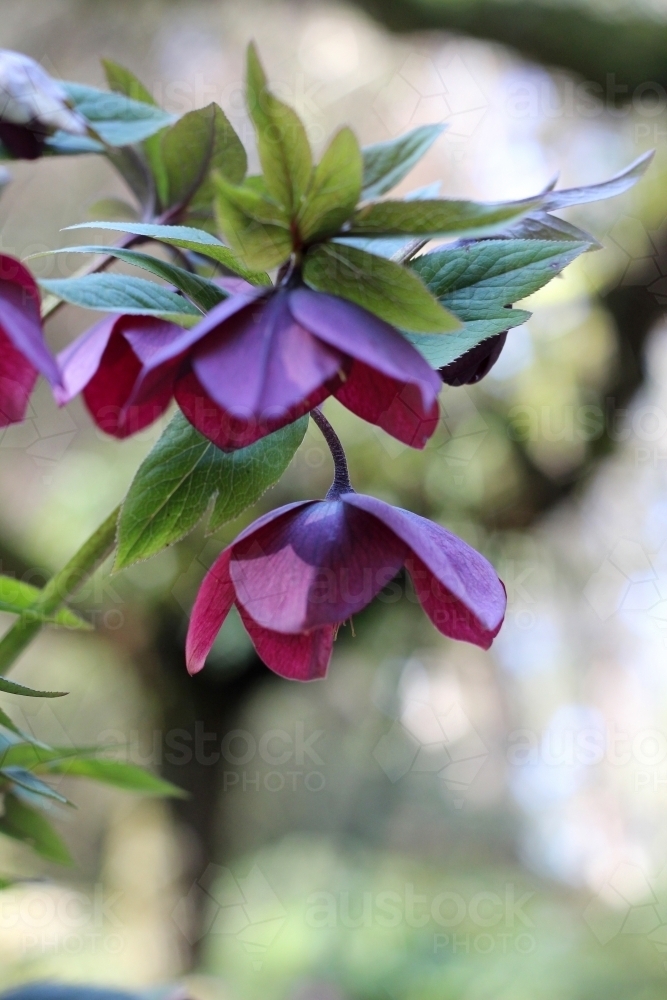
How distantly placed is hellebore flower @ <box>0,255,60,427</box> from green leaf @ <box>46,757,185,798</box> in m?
0.15

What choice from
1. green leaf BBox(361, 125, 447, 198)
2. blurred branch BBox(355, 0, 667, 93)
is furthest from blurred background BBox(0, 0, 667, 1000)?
green leaf BBox(361, 125, 447, 198)

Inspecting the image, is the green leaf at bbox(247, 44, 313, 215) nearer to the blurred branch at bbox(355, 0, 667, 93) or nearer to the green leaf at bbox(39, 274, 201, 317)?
the green leaf at bbox(39, 274, 201, 317)

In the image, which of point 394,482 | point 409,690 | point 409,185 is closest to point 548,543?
point 394,482

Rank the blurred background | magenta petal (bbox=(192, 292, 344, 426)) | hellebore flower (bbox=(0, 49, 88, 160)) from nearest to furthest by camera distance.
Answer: magenta petal (bbox=(192, 292, 344, 426))
hellebore flower (bbox=(0, 49, 88, 160))
the blurred background

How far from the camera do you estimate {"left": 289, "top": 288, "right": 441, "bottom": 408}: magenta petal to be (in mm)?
165

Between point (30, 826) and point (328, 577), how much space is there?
194mm

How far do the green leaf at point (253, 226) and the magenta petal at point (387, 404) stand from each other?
0.11ft

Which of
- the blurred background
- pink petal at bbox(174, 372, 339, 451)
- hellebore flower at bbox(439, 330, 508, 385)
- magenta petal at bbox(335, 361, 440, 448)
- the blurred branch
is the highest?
pink petal at bbox(174, 372, 339, 451)

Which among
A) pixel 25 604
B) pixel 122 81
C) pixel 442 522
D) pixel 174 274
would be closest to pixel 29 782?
pixel 25 604

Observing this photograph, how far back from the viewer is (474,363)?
0.26 metres

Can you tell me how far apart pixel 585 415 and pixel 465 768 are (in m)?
1.85

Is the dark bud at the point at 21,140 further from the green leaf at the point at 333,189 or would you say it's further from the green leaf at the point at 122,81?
the green leaf at the point at 333,189

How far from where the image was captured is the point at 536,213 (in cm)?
24

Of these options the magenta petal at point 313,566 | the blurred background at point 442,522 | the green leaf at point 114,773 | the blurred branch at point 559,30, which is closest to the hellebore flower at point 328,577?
the magenta petal at point 313,566
